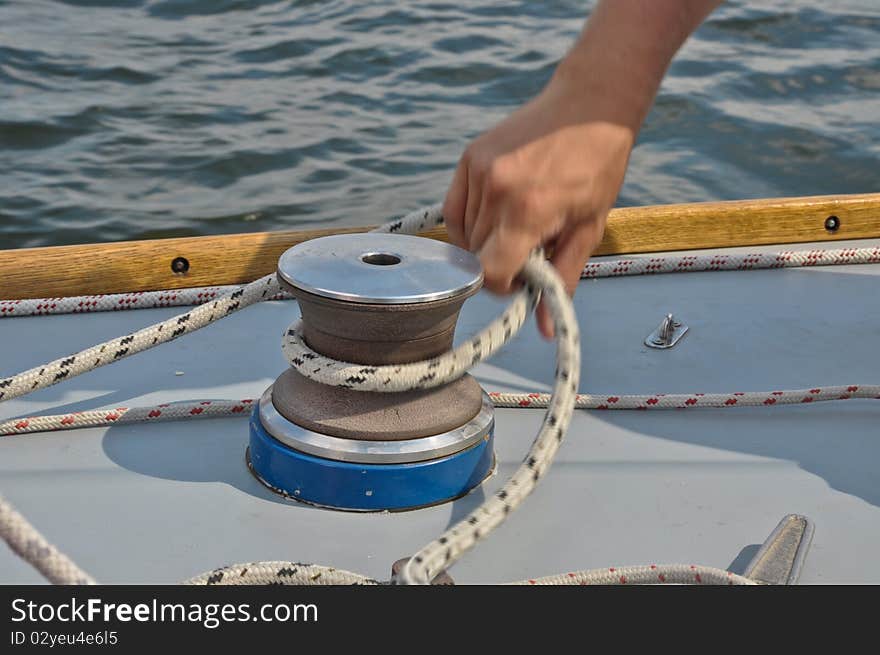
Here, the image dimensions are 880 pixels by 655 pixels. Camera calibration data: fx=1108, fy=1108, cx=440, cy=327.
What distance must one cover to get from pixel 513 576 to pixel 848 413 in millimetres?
529

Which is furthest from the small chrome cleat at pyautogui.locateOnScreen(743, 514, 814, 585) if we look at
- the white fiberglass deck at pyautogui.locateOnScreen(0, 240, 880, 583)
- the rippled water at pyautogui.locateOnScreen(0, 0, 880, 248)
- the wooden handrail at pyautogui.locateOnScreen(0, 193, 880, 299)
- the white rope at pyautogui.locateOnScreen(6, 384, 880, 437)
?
the rippled water at pyautogui.locateOnScreen(0, 0, 880, 248)

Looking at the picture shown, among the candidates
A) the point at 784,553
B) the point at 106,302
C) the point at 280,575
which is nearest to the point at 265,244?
the point at 106,302

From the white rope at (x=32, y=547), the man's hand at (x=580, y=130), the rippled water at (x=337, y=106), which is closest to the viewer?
the white rope at (x=32, y=547)

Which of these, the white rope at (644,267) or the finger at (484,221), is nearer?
the finger at (484,221)

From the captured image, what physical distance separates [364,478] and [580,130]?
0.41 m

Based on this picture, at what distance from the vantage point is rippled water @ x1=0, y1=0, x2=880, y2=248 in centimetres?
399

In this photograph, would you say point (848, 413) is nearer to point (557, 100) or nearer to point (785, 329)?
point (785, 329)

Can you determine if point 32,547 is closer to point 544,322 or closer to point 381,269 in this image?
point 381,269

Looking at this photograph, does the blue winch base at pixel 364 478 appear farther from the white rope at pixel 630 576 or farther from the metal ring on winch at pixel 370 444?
the white rope at pixel 630 576

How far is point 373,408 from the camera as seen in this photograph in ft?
3.64

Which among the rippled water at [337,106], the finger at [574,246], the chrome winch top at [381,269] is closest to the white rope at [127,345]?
the chrome winch top at [381,269]

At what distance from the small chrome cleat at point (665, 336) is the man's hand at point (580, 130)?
1.79 feet

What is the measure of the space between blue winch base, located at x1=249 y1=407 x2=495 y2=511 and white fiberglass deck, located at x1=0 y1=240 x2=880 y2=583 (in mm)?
15

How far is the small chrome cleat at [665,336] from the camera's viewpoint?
1.50 m
